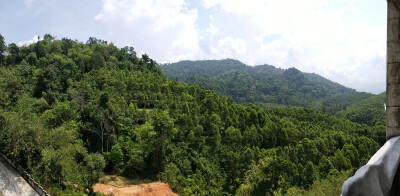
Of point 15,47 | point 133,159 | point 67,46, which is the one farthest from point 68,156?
point 67,46

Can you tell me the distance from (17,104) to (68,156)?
13.5 meters

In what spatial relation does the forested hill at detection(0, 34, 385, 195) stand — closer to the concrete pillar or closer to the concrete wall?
the concrete wall

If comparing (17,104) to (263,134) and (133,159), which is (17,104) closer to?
(133,159)

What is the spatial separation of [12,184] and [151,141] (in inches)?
372

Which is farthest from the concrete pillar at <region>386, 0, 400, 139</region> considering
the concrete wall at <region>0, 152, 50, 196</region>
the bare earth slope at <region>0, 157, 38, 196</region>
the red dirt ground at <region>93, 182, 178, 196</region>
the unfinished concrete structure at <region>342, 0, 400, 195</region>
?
the red dirt ground at <region>93, 182, 178, 196</region>

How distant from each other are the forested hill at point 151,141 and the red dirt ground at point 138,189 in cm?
103

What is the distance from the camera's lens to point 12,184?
11383mm

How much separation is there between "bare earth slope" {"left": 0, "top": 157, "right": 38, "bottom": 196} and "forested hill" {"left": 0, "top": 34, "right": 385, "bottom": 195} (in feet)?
2.17

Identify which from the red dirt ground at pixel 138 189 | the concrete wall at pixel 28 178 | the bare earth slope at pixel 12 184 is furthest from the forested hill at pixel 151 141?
the red dirt ground at pixel 138 189

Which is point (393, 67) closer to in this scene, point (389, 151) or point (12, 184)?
point (389, 151)

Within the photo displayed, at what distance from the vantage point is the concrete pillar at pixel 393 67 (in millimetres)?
2416

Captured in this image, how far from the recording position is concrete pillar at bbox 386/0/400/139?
242cm

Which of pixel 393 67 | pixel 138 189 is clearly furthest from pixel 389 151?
pixel 138 189

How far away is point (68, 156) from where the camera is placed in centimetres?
1371
